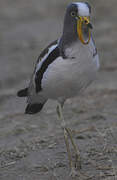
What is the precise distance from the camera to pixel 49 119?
25.1 feet

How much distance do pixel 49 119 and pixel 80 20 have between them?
3.08 m

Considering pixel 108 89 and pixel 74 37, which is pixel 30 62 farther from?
pixel 74 37

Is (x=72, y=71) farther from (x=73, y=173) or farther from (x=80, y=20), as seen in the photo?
(x=73, y=173)

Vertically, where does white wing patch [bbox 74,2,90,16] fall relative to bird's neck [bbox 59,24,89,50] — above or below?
above

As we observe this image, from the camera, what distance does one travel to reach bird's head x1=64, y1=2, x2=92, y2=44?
4.78 m

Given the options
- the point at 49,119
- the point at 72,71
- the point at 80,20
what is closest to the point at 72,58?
the point at 72,71

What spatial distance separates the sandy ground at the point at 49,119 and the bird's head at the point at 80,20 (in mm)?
1322

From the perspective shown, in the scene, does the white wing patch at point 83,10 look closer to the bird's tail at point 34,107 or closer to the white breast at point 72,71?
the white breast at point 72,71

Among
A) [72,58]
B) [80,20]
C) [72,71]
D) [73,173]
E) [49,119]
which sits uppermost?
[80,20]

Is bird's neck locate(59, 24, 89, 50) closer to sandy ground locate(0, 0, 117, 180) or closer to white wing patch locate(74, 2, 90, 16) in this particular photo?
white wing patch locate(74, 2, 90, 16)

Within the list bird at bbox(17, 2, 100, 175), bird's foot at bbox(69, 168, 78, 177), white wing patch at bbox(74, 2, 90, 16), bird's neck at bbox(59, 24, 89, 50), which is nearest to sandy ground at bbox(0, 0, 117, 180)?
bird's foot at bbox(69, 168, 78, 177)

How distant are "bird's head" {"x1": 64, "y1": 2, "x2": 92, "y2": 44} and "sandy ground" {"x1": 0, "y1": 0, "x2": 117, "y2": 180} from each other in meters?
1.32

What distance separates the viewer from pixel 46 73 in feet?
16.7

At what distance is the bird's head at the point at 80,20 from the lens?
4777 mm
